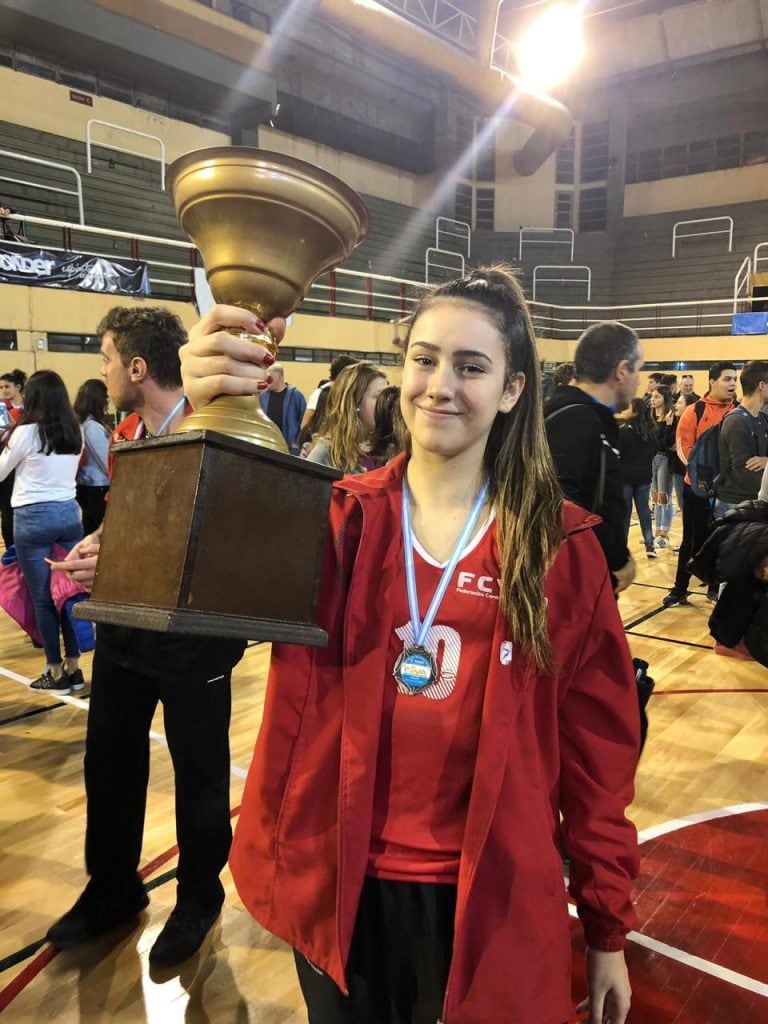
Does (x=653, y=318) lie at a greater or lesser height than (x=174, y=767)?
greater

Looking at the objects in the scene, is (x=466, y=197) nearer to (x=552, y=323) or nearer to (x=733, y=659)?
(x=552, y=323)

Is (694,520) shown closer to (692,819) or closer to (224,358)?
(692,819)

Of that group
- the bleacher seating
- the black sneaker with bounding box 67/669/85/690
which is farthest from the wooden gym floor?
the bleacher seating

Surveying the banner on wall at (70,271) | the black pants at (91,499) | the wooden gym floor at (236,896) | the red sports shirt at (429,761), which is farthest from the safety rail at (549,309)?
the red sports shirt at (429,761)

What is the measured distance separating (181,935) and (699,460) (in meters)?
4.28

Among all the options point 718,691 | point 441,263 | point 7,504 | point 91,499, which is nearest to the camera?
point 718,691

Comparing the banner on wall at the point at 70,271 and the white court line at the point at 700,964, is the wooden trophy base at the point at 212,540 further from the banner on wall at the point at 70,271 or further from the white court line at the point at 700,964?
the banner on wall at the point at 70,271

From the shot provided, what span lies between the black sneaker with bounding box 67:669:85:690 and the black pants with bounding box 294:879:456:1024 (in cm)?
305

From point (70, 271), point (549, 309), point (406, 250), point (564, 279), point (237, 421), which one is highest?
point (406, 250)

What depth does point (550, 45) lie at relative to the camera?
46.8 ft

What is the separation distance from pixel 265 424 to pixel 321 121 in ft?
51.2

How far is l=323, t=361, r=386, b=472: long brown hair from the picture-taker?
10.1 feet

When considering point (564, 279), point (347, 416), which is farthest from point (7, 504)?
point (564, 279)

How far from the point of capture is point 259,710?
143 inches
